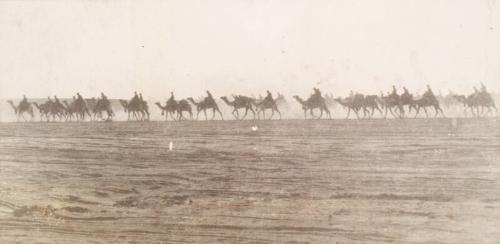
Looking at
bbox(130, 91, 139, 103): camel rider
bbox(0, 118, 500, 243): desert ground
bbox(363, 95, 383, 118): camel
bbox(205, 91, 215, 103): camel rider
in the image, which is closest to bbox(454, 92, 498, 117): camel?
bbox(0, 118, 500, 243): desert ground

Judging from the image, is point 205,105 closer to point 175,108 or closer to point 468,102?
point 175,108

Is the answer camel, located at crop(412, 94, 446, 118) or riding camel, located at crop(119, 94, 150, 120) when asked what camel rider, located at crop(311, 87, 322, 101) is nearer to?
camel, located at crop(412, 94, 446, 118)

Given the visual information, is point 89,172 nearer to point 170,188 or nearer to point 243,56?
point 170,188

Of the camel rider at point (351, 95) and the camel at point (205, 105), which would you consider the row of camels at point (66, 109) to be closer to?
the camel at point (205, 105)

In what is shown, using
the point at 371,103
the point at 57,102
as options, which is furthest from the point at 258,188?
the point at 57,102

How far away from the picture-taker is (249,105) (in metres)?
3.68

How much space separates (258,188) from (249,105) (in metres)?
0.83

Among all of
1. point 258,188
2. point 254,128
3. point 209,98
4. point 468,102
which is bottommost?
point 258,188

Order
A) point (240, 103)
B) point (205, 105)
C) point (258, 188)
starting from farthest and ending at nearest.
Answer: point (205, 105)
point (240, 103)
point (258, 188)

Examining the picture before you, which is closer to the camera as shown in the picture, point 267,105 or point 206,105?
point 267,105

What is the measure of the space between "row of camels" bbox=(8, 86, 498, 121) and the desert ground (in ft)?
0.60

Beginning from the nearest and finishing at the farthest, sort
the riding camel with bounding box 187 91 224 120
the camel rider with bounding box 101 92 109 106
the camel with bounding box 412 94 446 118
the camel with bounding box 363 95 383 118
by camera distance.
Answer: the camel with bounding box 412 94 446 118 → the camel rider with bounding box 101 92 109 106 → the riding camel with bounding box 187 91 224 120 → the camel with bounding box 363 95 383 118

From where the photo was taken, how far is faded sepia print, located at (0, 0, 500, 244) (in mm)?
3066

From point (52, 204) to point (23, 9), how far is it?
1580mm
